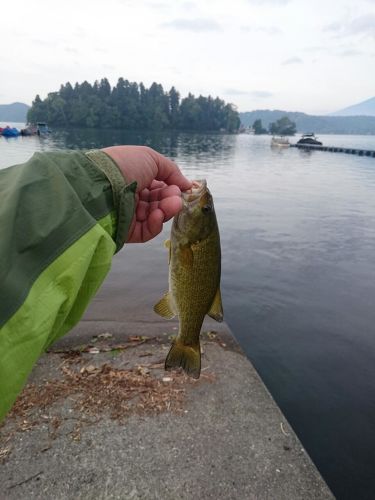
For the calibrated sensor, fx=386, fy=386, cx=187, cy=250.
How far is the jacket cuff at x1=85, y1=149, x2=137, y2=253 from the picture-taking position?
93.4 inches

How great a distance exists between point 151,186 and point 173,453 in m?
2.90

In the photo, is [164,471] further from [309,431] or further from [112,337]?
[309,431]

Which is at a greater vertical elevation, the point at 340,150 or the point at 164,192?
the point at 164,192

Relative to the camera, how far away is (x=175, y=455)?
4.16 meters

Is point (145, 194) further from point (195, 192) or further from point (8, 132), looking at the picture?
point (8, 132)

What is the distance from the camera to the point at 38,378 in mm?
5414

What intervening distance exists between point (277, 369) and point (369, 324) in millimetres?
3342

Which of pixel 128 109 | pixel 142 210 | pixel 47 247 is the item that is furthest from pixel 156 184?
pixel 128 109

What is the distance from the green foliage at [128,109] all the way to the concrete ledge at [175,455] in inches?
6192

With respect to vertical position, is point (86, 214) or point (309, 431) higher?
point (86, 214)

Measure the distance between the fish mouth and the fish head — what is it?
0.07ft

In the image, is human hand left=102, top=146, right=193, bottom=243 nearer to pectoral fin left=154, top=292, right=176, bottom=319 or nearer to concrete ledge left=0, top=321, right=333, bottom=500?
pectoral fin left=154, top=292, right=176, bottom=319

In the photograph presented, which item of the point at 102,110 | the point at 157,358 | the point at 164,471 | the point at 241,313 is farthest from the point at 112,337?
the point at 102,110

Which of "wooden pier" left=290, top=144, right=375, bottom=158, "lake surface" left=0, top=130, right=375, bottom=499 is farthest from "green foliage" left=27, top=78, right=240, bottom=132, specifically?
"lake surface" left=0, top=130, right=375, bottom=499
